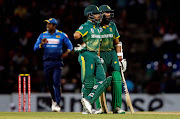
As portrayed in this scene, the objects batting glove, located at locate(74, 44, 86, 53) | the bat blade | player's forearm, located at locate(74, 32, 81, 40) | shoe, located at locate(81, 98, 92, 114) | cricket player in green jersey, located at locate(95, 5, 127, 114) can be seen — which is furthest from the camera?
the bat blade

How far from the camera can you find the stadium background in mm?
14984

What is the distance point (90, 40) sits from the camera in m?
9.38

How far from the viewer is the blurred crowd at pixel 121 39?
49.2 feet

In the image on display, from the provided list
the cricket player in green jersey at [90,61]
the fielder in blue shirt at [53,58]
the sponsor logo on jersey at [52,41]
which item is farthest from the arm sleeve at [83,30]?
the sponsor logo on jersey at [52,41]

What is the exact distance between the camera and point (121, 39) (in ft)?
54.6

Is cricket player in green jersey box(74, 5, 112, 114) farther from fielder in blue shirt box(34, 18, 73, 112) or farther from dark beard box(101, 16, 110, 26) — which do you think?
fielder in blue shirt box(34, 18, 73, 112)

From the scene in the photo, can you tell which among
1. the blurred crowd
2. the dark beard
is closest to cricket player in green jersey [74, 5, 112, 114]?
the dark beard

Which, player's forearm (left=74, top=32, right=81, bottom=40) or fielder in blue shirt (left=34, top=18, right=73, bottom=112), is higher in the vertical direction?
player's forearm (left=74, top=32, right=81, bottom=40)

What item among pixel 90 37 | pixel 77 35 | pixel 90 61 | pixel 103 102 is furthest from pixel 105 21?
pixel 103 102

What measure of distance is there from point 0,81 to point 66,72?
2.06 metres

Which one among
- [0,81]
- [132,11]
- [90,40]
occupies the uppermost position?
[132,11]

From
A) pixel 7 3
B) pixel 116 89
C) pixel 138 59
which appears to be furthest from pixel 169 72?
pixel 7 3

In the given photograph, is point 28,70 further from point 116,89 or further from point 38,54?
point 116,89

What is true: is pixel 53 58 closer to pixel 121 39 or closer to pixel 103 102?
pixel 103 102
